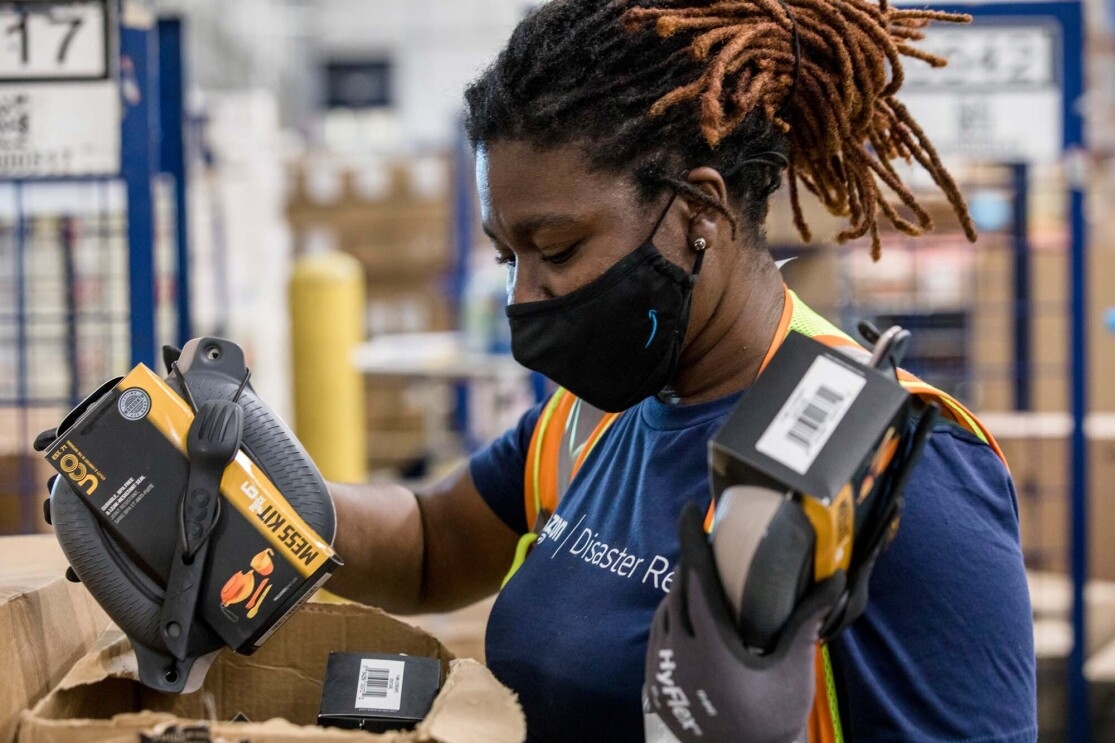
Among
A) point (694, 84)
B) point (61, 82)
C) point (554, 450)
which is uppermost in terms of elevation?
point (61, 82)

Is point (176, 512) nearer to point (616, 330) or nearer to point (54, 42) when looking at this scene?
point (616, 330)

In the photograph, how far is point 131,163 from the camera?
2266mm

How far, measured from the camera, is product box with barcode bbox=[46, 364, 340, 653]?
1.09m

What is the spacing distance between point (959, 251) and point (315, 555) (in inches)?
140

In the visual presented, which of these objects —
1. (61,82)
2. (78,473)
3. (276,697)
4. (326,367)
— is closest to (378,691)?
(276,697)

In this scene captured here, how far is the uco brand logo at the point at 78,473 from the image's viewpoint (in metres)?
1.10

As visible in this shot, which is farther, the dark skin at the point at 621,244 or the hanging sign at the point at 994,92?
the hanging sign at the point at 994,92

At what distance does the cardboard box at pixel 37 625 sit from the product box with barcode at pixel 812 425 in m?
0.65

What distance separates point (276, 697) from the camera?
1.23 m

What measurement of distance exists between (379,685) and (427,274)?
6.81m

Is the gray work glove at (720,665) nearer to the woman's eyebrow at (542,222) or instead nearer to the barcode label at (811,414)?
the barcode label at (811,414)

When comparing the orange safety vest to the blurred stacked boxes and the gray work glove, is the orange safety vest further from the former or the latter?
the blurred stacked boxes

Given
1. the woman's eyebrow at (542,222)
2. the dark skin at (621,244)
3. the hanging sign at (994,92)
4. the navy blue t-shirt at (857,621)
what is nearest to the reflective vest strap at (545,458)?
the navy blue t-shirt at (857,621)

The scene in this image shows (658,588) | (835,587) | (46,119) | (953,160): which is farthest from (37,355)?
(835,587)
